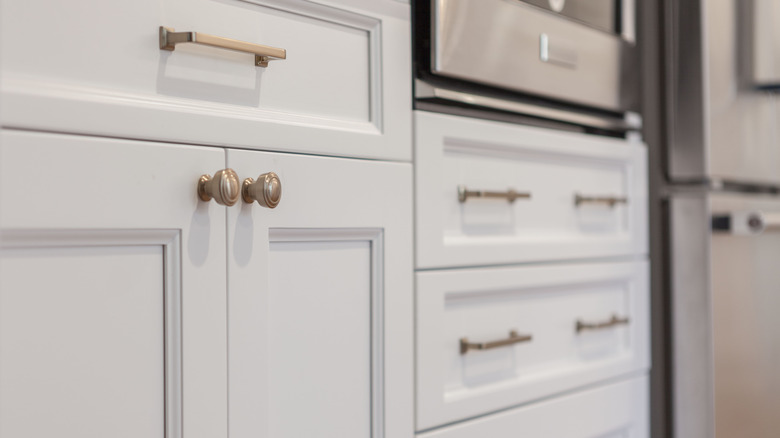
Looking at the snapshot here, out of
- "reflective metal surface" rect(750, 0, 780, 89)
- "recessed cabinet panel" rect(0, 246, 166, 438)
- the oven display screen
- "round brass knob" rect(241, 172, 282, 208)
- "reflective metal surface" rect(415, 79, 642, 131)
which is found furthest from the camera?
"reflective metal surface" rect(750, 0, 780, 89)

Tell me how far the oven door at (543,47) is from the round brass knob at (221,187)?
1.12ft

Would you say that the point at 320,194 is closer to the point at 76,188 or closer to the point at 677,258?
the point at 76,188

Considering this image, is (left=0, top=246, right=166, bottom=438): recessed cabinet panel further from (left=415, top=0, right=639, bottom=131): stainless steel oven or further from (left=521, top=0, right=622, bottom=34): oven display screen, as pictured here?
(left=521, top=0, right=622, bottom=34): oven display screen

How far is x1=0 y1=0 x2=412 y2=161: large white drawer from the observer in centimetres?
56

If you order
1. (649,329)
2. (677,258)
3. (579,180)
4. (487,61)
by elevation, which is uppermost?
(487,61)

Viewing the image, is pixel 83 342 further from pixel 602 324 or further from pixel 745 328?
pixel 745 328

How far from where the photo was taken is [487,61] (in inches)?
37.0

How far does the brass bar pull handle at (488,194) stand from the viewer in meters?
0.94

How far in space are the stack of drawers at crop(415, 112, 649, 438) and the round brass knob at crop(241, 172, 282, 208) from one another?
242mm

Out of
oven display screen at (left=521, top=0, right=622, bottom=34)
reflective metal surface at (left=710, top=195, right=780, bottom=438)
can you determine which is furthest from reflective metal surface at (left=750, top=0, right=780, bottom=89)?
oven display screen at (left=521, top=0, right=622, bottom=34)

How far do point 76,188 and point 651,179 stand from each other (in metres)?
1.03

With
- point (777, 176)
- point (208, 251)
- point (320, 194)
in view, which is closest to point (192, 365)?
point (208, 251)

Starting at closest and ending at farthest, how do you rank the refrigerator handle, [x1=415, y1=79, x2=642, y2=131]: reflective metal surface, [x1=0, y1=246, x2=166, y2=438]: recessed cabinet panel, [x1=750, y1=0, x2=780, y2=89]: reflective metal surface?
[x1=0, y1=246, x2=166, y2=438]: recessed cabinet panel, [x1=415, y1=79, x2=642, y2=131]: reflective metal surface, the refrigerator handle, [x1=750, y1=0, x2=780, y2=89]: reflective metal surface

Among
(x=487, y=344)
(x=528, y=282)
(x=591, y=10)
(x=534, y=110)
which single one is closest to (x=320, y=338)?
(x=487, y=344)
